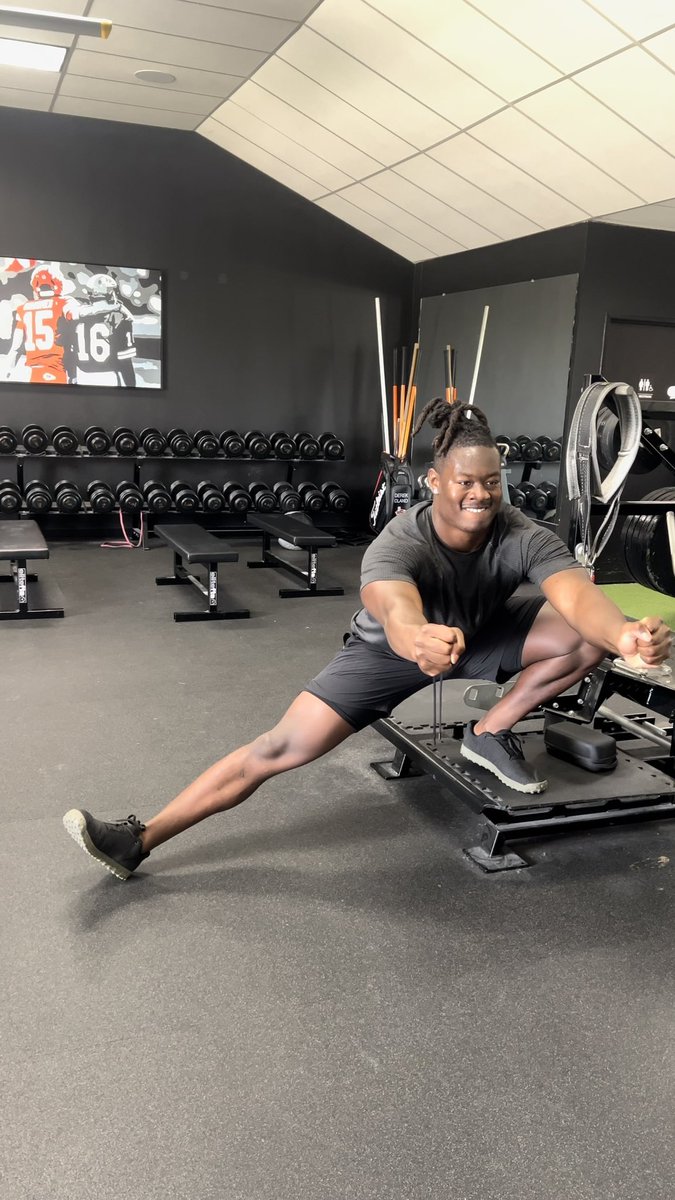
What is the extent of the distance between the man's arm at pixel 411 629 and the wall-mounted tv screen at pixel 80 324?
511 cm

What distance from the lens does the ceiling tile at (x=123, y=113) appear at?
6.04 m

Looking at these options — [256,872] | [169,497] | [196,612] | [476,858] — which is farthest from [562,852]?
[169,497]

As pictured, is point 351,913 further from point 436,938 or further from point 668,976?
point 668,976

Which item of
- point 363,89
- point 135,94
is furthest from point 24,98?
point 363,89

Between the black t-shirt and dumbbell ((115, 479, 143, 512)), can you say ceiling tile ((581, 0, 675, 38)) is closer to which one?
the black t-shirt

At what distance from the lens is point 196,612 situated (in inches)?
186

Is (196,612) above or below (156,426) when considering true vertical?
below

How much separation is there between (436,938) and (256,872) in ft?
1.56

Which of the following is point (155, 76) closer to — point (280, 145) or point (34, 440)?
point (280, 145)

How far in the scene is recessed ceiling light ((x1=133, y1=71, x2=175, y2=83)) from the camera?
5.33 meters

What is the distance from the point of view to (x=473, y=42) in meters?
3.98

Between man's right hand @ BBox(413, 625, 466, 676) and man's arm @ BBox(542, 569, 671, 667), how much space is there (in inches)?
14.5

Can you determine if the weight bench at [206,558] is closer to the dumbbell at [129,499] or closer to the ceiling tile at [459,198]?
the dumbbell at [129,499]

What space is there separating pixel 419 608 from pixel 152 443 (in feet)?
16.3
